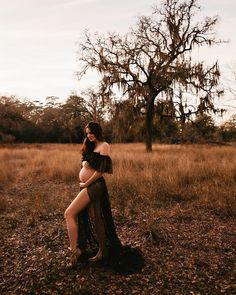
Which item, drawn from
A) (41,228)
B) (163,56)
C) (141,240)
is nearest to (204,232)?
(141,240)

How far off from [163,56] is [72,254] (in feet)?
55.2

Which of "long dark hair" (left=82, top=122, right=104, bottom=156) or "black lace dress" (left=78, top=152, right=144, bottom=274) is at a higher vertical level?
"long dark hair" (left=82, top=122, right=104, bottom=156)

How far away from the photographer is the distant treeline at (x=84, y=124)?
20141 mm

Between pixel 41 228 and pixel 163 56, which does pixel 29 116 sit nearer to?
pixel 163 56

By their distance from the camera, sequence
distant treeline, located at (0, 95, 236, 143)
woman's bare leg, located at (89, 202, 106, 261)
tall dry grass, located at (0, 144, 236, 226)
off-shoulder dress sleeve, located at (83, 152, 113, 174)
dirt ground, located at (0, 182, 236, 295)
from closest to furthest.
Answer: dirt ground, located at (0, 182, 236, 295), off-shoulder dress sleeve, located at (83, 152, 113, 174), woman's bare leg, located at (89, 202, 106, 261), tall dry grass, located at (0, 144, 236, 226), distant treeline, located at (0, 95, 236, 143)

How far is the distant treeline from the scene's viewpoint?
20.1m

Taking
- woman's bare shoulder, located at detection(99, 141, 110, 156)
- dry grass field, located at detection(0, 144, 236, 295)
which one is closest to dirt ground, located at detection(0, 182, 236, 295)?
dry grass field, located at detection(0, 144, 236, 295)

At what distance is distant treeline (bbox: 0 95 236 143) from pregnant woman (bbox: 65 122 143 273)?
610 inches

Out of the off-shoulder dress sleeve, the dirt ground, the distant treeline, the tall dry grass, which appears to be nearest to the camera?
the dirt ground

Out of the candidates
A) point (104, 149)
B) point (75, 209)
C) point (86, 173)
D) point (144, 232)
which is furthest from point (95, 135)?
point (144, 232)

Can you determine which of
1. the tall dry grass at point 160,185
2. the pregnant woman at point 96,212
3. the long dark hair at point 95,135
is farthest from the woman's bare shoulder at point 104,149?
the tall dry grass at point 160,185

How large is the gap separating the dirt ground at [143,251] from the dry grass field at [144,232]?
0.01 meters

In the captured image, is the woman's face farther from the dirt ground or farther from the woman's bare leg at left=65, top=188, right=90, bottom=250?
the dirt ground

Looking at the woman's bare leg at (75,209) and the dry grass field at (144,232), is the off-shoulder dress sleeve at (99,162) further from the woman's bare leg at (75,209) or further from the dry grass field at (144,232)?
the dry grass field at (144,232)
